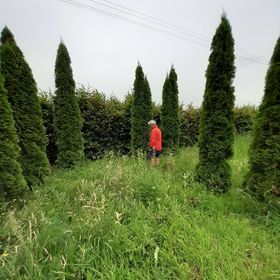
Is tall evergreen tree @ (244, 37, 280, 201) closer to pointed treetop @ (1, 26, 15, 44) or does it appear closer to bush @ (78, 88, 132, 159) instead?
pointed treetop @ (1, 26, 15, 44)

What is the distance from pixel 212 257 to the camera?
3.32 m

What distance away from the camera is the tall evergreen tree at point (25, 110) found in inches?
276

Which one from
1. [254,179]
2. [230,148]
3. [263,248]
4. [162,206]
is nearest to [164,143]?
[230,148]

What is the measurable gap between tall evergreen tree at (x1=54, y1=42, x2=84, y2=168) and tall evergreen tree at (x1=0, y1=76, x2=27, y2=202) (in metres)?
3.99

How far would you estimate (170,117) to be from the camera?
13156 millimetres

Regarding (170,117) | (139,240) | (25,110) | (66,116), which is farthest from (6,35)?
(170,117)

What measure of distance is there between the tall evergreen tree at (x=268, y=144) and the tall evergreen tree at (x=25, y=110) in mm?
5132

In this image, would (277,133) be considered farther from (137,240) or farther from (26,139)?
(26,139)

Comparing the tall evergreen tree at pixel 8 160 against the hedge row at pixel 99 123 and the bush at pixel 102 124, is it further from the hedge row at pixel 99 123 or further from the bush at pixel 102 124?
the bush at pixel 102 124

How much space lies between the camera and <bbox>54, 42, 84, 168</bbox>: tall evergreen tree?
31.6 feet

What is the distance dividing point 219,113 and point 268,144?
5.19 feet

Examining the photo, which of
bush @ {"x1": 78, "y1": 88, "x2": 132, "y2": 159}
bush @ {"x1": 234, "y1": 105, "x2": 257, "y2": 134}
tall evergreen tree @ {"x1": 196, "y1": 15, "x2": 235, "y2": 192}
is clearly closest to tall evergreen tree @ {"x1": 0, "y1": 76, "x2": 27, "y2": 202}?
tall evergreen tree @ {"x1": 196, "y1": 15, "x2": 235, "y2": 192}

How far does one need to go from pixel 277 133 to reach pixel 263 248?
2.49m

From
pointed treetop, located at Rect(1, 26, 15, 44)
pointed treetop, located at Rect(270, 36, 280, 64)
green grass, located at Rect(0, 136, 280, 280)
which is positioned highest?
pointed treetop, located at Rect(1, 26, 15, 44)
